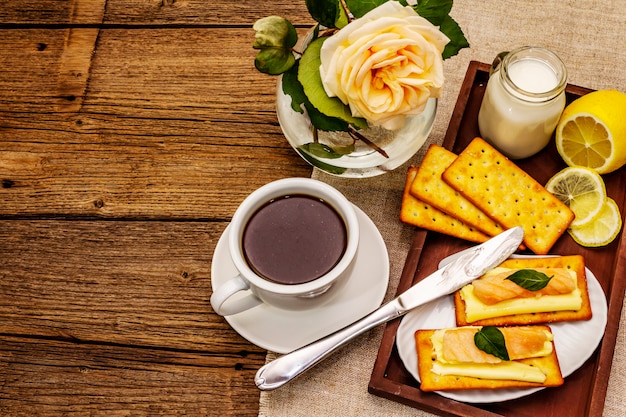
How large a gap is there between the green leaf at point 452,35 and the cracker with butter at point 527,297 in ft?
1.11

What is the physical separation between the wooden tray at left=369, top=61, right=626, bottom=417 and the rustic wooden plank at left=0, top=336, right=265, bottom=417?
0.23m

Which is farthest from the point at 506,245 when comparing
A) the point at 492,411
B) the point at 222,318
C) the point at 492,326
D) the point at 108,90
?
the point at 108,90

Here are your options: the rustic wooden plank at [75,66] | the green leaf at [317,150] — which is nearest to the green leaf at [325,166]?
the green leaf at [317,150]

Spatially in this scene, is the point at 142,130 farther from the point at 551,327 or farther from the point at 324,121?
the point at 551,327

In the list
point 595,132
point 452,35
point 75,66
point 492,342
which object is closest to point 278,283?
point 492,342

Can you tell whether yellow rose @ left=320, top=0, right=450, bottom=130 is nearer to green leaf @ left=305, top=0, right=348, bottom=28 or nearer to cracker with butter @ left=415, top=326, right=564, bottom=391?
green leaf @ left=305, top=0, right=348, bottom=28

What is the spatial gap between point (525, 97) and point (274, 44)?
40 cm

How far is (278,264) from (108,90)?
0.56 meters

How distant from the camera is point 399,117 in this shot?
37.0 inches

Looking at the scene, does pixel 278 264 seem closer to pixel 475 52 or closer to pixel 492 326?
pixel 492 326

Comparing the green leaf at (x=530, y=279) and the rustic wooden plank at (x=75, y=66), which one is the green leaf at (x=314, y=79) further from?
the rustic wooden plank at (x=75, y=66)

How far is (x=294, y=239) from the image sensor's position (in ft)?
3.18

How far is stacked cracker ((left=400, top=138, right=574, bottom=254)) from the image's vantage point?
1.04 metres

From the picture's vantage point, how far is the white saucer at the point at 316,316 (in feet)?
3.35
